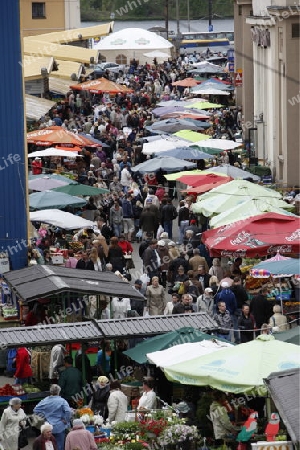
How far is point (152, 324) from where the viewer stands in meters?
20.0

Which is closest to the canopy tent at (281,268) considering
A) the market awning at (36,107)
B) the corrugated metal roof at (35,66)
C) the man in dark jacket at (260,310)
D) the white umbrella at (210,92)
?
the man in dark jacket at (260,310)

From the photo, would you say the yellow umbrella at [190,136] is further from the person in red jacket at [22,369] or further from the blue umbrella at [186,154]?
the person in red jacket at [22,369]

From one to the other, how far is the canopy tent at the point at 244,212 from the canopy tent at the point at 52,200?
14.4 ft

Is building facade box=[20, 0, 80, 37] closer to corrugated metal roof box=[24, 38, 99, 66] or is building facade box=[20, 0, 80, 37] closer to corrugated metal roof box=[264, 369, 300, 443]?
corrugated metal roof box=[24, 38, 99, 66]

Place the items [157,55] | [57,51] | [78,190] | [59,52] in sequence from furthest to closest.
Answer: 1. [157,55]
2. [59,52]
3. [57,51]
4. [78,190]

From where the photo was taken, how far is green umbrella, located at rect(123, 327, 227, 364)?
18.9 m

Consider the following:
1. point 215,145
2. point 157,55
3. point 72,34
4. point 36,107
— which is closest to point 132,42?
point 72,34

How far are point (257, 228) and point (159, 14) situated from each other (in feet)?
440

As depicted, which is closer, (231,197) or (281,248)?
(281,248)

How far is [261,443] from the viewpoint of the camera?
1528 centimetres

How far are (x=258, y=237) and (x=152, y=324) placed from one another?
17.1 feet

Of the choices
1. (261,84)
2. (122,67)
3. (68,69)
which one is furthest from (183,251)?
(122,67)

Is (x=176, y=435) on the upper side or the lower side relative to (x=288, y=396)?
lower

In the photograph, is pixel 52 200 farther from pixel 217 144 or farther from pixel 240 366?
pixel 240 366
